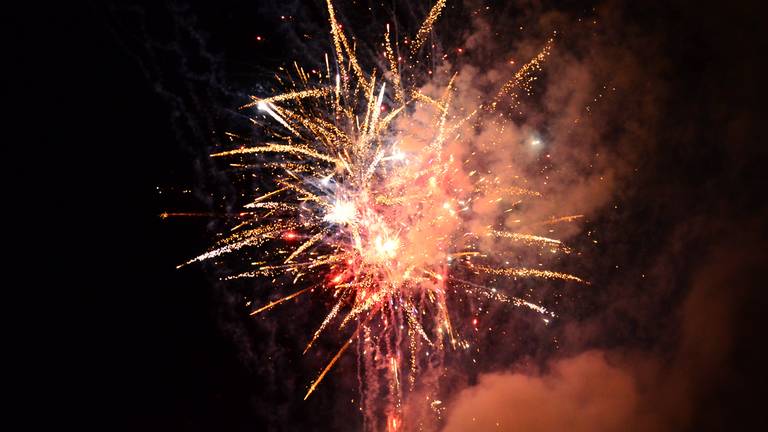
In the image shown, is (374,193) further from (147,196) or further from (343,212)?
(147,196)

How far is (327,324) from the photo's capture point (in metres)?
6.16

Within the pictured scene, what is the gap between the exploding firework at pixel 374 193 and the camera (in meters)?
4.84

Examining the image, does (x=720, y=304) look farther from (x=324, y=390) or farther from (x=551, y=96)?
(x=324, y=390)

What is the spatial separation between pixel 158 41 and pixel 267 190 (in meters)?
2.07

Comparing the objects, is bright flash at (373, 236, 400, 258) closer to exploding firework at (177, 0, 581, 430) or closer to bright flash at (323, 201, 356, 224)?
exploding firework at (177, 0, 581, 430)

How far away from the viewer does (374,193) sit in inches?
194

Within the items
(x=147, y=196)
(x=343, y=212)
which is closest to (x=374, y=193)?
(x=343, y=212)

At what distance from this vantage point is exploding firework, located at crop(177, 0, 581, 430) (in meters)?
4.84

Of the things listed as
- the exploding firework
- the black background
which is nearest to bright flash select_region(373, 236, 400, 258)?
the exploding firework

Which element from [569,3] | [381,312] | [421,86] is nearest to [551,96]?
[569,3]

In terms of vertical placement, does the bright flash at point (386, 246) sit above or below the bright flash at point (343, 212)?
below

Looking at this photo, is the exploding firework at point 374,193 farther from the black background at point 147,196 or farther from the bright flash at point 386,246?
the black background at point 147,196

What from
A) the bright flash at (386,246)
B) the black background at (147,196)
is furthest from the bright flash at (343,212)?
the black background at (147,196)

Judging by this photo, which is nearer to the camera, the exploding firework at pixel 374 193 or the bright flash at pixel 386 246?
the exploding firework at pixel 374 193
